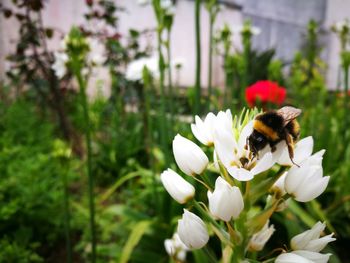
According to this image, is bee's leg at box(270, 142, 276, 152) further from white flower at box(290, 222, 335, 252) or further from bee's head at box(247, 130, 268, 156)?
white flower at box(290, 222, 335, 252)

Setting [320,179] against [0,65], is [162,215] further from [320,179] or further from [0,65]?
[0,65]

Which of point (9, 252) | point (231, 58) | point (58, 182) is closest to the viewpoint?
point (9, 252)

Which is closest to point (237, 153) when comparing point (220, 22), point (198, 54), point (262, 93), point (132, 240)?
point (198, 54)

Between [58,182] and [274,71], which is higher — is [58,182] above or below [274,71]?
below

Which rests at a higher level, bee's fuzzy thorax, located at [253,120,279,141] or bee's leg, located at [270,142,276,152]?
bee's fuzzy thorax, located at [253,120,279,141]

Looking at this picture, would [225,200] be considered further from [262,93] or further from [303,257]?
[262,93]

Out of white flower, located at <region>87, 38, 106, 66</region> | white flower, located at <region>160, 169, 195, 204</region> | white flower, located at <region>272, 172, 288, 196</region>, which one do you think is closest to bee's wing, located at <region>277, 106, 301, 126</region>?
white flower, located at <region>272, 172, 288, 196</region>

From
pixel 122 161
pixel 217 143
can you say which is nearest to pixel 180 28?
pixel 122 161
